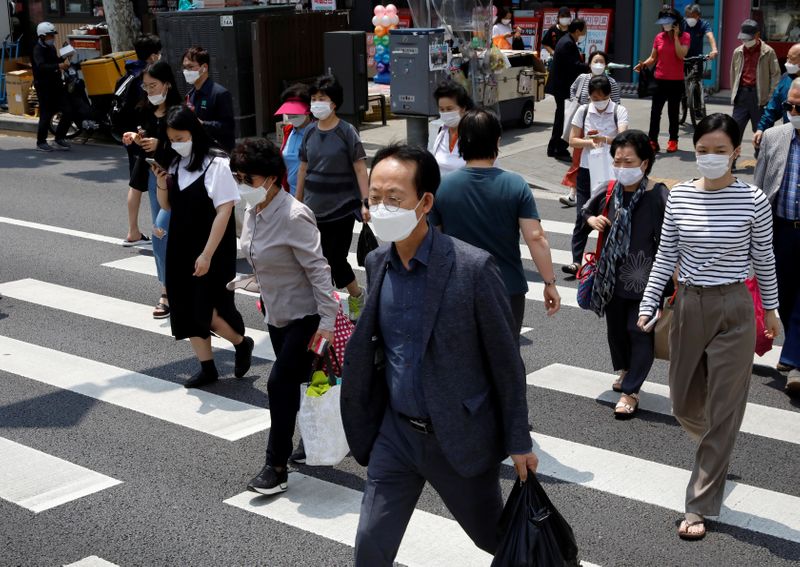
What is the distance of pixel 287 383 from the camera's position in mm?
5703

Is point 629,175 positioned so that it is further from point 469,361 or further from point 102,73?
point 102,73

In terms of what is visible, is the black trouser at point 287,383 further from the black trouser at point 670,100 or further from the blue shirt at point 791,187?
the black trouser at point 670,100

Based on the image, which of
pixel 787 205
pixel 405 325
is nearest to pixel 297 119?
pixel 787 205

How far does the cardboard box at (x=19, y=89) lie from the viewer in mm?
21406

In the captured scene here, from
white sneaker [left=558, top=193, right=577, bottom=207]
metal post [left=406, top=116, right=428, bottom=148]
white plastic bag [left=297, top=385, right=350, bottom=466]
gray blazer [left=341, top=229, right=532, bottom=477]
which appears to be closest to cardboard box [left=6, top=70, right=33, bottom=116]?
metal post [left=406, top=116, right=428, bottom=148]

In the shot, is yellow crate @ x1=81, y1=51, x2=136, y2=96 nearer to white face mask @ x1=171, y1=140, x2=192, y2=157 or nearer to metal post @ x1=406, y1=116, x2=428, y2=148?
metal post @ x1=406, y1=116, x2=428, y2=148

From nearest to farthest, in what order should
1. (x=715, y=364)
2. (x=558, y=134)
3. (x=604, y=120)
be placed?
(x=715, y=364), (x=604, y=120), (x=558, y=134)

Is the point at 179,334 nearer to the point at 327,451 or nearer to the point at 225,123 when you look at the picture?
the point at 327,451

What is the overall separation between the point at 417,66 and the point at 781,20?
698 cm

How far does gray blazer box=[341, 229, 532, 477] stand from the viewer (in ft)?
12.4

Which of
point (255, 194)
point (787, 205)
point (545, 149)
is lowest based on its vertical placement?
point (545, 149)

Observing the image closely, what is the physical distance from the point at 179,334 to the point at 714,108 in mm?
12943

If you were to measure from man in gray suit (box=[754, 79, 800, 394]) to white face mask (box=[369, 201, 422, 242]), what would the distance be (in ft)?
12.0

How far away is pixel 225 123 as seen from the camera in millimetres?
9391
